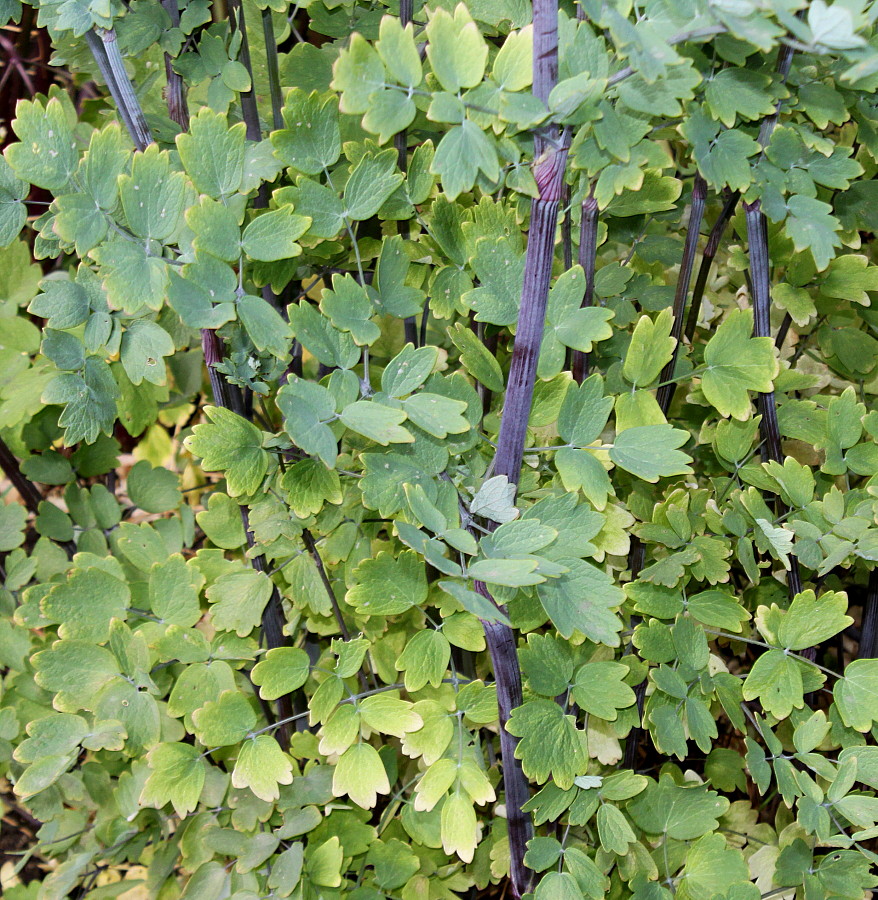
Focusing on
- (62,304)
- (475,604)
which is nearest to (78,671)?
(62,304)

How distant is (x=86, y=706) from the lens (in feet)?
2.43

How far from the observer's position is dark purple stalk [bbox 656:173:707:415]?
702 mm

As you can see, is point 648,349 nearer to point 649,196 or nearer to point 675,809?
point 649,196

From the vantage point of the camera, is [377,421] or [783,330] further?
[783,330]

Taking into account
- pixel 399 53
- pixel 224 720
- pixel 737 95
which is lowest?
pixel 224 720

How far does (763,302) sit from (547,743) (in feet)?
1.38

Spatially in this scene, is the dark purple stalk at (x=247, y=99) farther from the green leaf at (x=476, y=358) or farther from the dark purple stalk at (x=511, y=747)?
the dark purple stalk at (x=511, y=747)

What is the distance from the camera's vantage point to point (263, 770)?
0.67 metres

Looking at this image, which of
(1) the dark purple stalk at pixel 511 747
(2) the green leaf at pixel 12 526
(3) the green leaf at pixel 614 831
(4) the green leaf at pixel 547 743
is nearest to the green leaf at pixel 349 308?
(1) the dark purple stalk at pixel 511 747

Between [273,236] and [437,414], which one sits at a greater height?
[273,236]

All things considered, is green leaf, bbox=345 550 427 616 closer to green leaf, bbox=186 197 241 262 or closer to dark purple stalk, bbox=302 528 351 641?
dark purple stalk, bbox=302 528 351 641

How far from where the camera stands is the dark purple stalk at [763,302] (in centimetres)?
69

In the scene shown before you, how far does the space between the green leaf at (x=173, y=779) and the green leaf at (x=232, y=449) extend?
0.23 meters

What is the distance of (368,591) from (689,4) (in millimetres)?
452
